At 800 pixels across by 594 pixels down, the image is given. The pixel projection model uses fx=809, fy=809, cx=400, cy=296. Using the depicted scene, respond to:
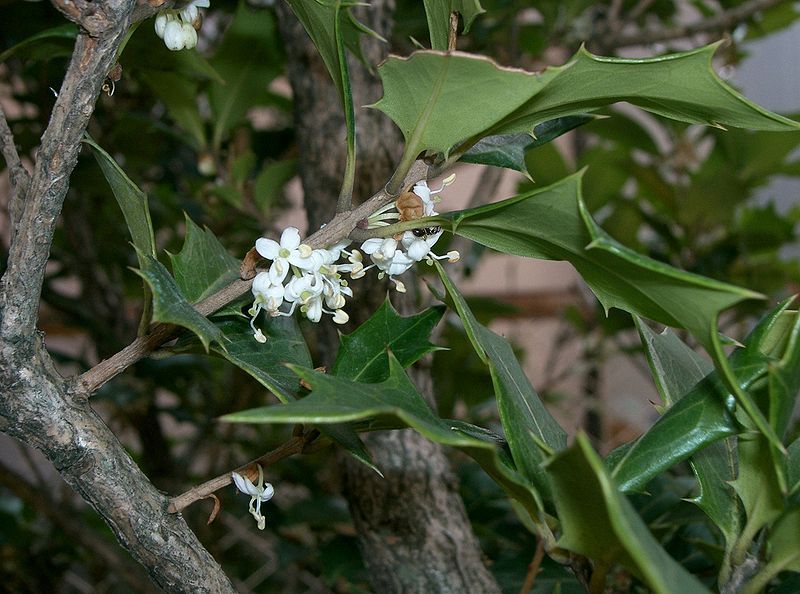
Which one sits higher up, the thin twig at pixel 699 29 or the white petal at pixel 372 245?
the white petal at pixel 372 245

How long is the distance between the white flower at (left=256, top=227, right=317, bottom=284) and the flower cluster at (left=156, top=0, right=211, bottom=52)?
0.12 metres

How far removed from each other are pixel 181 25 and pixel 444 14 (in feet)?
0.45

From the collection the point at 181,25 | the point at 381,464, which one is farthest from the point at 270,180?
the point at 181,25

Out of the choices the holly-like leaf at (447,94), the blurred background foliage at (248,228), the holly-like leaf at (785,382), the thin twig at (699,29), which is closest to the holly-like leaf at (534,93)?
the holly-like leaf at (447,94)

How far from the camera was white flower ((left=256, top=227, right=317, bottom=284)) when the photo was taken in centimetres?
38

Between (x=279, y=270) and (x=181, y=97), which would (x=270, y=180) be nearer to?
(x=181, y=97)

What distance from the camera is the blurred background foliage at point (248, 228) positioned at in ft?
2.70

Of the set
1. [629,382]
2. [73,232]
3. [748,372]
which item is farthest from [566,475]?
[629,382]

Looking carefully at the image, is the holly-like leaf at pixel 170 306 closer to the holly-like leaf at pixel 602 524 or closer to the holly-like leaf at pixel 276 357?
the holly-like leaf at pixel 276 357

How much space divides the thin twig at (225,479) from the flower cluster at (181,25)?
208 millimetres

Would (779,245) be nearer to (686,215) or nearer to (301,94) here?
(686,215)

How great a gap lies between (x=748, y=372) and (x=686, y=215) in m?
0.92

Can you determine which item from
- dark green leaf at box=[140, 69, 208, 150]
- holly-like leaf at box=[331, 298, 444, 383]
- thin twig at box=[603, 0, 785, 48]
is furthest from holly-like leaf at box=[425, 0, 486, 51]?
thin twig at box=[603, 0, 785, 48]

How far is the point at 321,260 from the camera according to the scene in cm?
38
